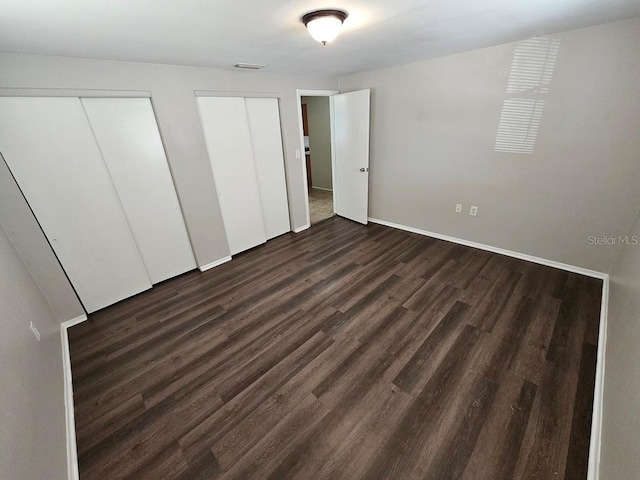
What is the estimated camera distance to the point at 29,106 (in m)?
1.98

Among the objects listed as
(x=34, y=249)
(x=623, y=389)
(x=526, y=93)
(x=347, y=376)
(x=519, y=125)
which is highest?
(x=526, y=93)

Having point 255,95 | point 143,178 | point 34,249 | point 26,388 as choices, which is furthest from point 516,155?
point 34,249

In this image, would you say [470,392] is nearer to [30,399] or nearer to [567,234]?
[567,234]

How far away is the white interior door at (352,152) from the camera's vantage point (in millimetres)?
3744

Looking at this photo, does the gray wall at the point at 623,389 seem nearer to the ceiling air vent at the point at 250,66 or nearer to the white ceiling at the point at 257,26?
the white ceiling at the point at 257,26

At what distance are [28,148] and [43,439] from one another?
6.96 ft

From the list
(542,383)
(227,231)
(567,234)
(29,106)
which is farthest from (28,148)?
(567,234)

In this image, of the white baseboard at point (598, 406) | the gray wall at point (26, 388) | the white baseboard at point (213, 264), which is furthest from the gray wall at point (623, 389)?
the white baseboard at point (213, 264)

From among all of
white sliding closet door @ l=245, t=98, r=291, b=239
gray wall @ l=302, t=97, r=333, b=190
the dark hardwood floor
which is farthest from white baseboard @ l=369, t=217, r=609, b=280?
gray wall @ l=302, t=97, r=333, b=190

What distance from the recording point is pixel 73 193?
2.28 meters

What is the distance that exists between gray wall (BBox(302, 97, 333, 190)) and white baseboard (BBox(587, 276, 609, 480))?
529 centimetres

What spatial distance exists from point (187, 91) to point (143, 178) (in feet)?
3.35

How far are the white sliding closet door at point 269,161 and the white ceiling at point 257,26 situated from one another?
2.78ft

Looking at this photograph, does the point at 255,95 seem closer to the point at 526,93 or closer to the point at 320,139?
the point at 526,93
